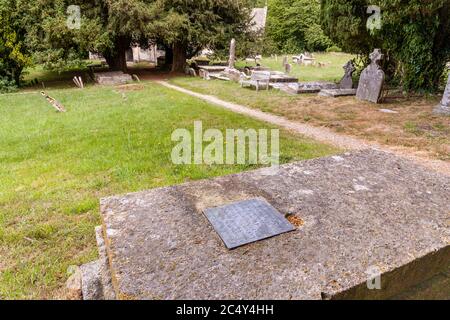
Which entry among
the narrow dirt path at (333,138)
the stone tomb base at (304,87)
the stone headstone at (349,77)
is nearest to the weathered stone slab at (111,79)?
the stone tomb base at (304,87)

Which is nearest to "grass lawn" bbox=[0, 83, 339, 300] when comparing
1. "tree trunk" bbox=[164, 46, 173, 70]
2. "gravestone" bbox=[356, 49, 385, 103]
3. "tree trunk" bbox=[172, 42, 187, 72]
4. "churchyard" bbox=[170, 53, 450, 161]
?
"churchyard" bbox=[170, 53, 450, 161]

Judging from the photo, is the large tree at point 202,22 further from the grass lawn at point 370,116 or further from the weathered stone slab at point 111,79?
the grass lawn at point 370,116

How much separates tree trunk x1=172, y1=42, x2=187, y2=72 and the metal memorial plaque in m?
19.4

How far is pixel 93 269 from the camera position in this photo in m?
2.51

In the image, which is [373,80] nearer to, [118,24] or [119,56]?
[118,24]

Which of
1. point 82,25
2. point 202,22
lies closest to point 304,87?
point 202,22

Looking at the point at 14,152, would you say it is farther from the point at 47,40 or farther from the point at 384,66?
the point at 384,66

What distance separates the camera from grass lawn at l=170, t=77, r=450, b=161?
6.56 m

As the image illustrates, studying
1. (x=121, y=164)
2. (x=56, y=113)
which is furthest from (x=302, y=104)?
(x=56, y=113)

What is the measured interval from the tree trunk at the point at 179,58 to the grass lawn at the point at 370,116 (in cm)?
923

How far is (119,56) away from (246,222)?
19.4 meters

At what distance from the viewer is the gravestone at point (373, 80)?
980 cm

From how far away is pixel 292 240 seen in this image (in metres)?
2.22
